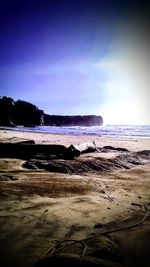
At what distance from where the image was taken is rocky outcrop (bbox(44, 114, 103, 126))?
111750 millimetres

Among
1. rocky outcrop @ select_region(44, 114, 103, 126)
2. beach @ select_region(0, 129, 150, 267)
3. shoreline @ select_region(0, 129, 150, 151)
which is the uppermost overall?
rocky outcrop @ select_region(44, 114, 103, 126)

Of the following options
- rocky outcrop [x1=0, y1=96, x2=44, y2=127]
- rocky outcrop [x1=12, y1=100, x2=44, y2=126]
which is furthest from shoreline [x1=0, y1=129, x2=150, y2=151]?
rocky outcrop [x1=12, y1=100, x2=44, y2=126]

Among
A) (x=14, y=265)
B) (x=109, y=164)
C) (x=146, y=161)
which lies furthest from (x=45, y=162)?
(x=14, y=265)

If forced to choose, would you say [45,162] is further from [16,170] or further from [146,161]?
[146,161]

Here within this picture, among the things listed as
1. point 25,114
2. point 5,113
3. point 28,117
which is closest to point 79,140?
point 5,113

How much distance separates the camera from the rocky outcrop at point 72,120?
→ 367 ft

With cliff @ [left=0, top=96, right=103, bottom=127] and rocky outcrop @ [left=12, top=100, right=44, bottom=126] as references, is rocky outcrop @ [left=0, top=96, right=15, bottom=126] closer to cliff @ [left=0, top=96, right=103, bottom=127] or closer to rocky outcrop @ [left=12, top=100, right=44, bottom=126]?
cliff @ [left=0, top=96, right=103, bottom=127]

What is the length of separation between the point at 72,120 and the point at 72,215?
373 feet

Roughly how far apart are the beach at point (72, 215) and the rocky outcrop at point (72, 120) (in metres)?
96.8

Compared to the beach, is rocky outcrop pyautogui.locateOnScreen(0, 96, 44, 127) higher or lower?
higher

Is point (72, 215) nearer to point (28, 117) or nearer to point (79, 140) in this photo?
point (79, 140)

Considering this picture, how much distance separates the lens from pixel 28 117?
83.9m

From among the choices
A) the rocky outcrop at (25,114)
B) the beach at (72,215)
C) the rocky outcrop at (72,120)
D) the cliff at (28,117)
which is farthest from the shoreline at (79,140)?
the rocky outcrop at (72,120)

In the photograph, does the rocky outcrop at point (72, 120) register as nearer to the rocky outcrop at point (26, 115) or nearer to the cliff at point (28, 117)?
the cliff at point (28, 117)
